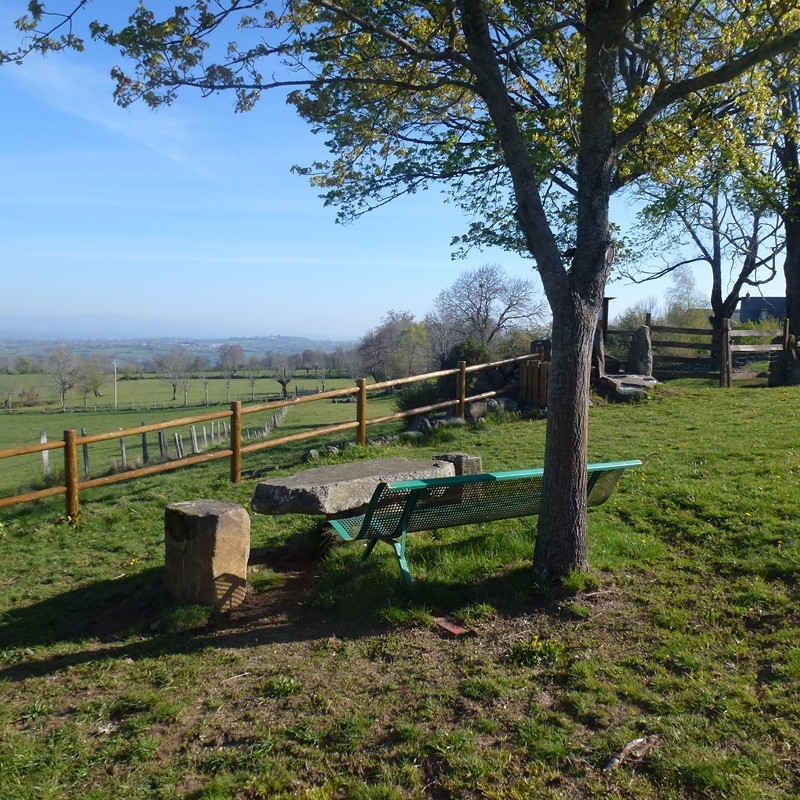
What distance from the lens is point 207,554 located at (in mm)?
5234

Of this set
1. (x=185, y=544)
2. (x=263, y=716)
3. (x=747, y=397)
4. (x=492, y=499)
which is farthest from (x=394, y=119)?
(x=747, y=397)

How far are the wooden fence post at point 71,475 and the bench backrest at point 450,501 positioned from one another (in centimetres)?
440

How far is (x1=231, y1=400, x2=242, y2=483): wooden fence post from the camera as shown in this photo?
971cm

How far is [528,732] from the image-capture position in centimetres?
338

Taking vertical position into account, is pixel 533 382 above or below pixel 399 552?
above

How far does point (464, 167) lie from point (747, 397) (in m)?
7.47

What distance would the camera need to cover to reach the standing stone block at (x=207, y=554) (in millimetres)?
5230

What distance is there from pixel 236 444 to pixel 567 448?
5.96 meters

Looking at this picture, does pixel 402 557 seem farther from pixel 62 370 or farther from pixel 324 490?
pixel 62 370

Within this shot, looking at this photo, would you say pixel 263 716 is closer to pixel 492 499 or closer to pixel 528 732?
pixel 528 732

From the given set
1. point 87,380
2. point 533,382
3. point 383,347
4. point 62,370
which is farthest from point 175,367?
point 533,382

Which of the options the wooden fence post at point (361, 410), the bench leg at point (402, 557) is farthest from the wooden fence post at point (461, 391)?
the bench leg at point (402, 557)

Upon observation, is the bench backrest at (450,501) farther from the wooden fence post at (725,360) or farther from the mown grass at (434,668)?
the wooden fence post at (725,360)

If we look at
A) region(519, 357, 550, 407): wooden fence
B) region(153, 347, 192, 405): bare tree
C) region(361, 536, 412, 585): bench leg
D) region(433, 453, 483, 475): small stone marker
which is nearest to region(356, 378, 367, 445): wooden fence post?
region(433, 453, 483, 475): small stone marker
